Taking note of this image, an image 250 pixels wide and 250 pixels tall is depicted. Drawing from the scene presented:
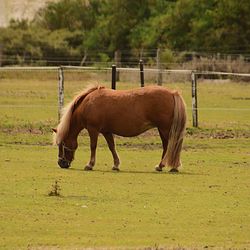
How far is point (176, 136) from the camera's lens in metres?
18.7

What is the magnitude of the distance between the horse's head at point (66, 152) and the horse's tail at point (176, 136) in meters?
1.78

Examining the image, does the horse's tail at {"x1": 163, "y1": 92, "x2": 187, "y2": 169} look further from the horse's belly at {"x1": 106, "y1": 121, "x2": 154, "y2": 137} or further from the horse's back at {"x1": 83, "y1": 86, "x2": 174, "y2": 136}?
the horse's belly at {"x1": 106, "y1": 121, "x2": 154, "y2": 137}

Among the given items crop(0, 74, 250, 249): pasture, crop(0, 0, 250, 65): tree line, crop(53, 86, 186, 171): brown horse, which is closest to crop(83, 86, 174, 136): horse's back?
crop(53, 86, 186, 171): brown horse

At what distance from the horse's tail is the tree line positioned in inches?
1225

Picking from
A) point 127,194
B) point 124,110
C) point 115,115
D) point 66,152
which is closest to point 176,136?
point 124,110

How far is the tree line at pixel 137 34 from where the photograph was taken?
179 ft

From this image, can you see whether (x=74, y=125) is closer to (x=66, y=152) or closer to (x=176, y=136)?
(x=66, y=152)

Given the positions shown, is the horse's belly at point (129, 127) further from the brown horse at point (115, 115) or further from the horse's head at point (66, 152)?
the horse's head at point (66, 152)

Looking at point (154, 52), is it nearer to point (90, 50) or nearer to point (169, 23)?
point (169, 23)

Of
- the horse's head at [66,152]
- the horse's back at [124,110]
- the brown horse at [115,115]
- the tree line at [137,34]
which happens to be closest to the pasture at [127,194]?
the horse's head at [66,152]

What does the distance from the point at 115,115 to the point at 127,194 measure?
4.25m

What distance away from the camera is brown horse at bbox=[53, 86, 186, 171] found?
18844 mm

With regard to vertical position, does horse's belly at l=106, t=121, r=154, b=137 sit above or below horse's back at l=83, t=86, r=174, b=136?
below

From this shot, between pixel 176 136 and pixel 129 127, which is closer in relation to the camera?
pixel 176 136
